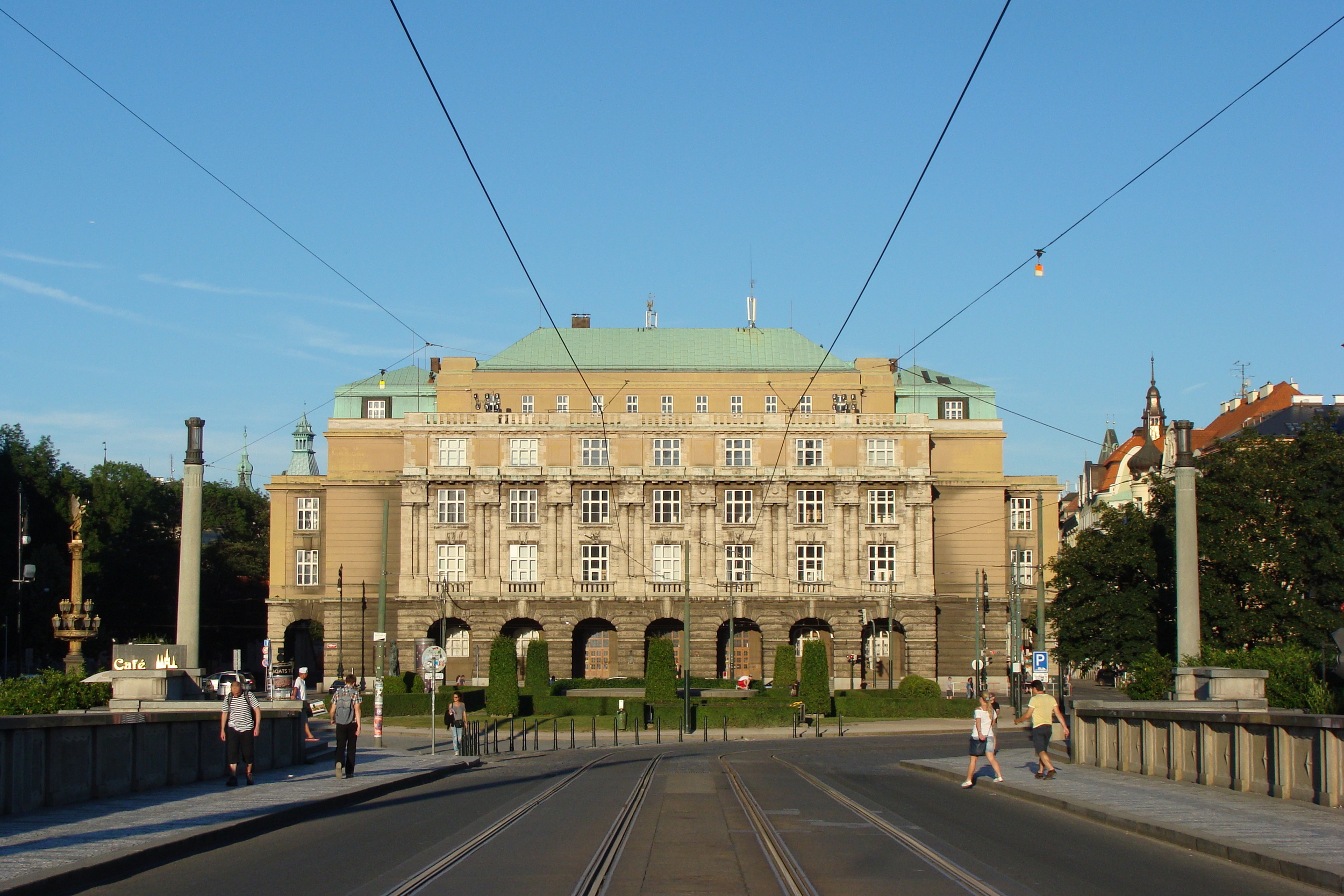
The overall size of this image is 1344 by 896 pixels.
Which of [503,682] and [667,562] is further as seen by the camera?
[667,562]

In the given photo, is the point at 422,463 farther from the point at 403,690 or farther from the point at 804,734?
the point at 804,734

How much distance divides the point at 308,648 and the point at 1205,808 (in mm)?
90543

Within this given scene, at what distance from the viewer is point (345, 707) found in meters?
25.1

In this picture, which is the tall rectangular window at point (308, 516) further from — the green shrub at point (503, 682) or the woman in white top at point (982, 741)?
the woman in white top at point (982, 741)

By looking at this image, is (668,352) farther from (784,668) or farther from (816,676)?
(816,676)

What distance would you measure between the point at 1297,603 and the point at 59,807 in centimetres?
3931

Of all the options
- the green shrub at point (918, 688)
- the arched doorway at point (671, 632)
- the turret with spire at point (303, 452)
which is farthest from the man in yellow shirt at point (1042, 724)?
the turret with spire at point (303, 452)

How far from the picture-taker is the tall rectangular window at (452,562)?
80.6 meters

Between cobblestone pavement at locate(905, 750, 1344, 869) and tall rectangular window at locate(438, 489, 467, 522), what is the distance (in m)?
55.4

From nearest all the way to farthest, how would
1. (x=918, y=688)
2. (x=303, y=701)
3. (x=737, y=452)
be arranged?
(x=303, y=701), (x=918, y=688), (x=737, y=452)

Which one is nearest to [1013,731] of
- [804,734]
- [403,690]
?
[804,734]

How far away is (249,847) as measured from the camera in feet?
52.1

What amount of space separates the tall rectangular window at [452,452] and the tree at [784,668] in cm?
2269

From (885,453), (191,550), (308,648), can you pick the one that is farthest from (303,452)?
(191,550)
